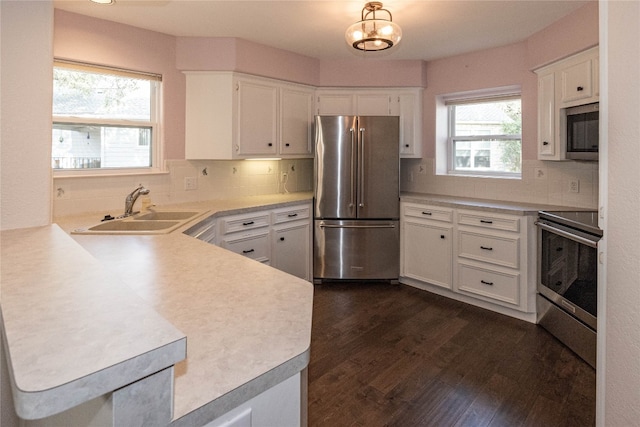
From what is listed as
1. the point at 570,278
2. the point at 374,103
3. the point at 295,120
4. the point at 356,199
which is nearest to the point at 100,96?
the point at 295,120

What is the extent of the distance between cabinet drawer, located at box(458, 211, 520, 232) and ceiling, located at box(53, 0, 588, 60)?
157 cm

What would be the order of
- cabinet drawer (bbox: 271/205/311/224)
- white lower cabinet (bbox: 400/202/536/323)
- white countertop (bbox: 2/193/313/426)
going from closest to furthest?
white countertop (bbox: 2/193/313/426) → white lower cabinet (bbox: 400/202/536/323) → cabinet drawer (bbox: 271/205/311/224)

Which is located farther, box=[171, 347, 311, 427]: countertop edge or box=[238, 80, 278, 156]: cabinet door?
box=[238, 80, 278, 156]: cabinet door

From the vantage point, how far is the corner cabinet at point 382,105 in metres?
4.54

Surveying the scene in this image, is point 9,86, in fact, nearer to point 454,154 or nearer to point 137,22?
point 137,22

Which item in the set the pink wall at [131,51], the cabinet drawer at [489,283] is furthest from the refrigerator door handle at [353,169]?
the pink wall at [131,51]

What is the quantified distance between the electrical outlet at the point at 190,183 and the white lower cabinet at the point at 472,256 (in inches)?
81.5

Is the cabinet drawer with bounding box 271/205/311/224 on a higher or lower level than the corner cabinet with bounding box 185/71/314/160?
lower

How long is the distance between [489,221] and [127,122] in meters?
3.15

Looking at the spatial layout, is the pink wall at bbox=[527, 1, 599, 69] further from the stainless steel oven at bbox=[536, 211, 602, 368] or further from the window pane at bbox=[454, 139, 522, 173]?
the stainless steel oven at bbox=[536, 211, 602, 368]

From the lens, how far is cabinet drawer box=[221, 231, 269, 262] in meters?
3.46

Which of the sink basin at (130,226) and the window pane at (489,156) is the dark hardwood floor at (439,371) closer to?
the sink basin at (130,226)

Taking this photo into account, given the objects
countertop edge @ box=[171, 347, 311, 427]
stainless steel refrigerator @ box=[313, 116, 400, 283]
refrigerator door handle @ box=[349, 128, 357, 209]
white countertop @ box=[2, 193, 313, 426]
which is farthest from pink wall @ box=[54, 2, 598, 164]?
countertop edge @ box=[171, 347, 311, 427]

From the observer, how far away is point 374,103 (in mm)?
4551
